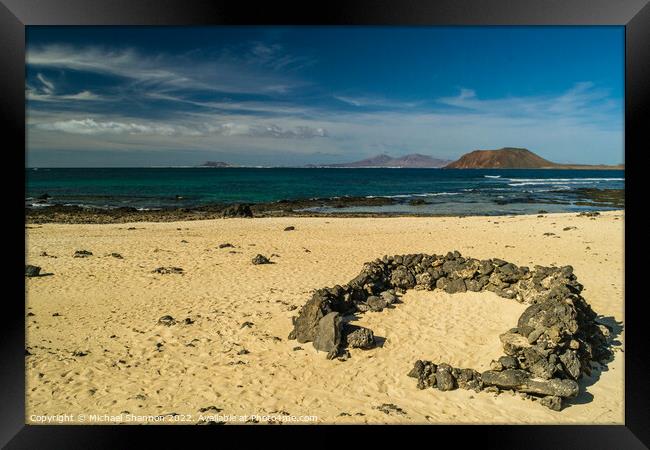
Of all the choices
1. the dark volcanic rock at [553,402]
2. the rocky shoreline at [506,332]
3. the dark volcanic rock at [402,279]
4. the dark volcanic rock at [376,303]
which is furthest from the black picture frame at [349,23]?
the dark volcanic rock at [402,279]

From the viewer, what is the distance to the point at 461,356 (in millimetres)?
6656

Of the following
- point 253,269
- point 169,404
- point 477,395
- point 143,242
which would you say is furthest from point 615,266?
point 143,242

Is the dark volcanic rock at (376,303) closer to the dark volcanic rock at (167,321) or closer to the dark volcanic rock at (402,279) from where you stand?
the dark volcanic rock at (402,279)

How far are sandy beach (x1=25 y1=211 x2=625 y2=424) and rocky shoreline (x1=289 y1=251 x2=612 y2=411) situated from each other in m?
0.20

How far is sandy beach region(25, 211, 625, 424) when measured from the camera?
5.32 m

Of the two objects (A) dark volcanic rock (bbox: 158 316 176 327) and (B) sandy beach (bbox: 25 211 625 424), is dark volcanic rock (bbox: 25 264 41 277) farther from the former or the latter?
(A) dark volcanic rock (bbox: 158 316 176 327)

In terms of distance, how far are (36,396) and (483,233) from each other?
18.6 m

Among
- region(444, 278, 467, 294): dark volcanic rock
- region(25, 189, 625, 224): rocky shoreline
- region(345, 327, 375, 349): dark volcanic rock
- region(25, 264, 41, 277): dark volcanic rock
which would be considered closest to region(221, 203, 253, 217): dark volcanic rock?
region(25, 189, 625, 224): rocky shoreline

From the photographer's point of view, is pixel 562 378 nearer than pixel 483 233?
Yes

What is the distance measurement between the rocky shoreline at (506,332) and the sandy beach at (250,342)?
198mm

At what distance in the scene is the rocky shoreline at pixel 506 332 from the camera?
5.57 m

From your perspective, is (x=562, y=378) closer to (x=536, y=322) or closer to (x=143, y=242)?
(x=536, y=322)

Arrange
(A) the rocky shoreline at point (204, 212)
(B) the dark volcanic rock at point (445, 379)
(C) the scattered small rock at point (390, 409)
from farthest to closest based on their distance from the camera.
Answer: (A) the rocky shoreline at point (204, 212) < (B) the dark volcanic rock at point (445, 379) < (C) the scattered small rock at point (390, 409)

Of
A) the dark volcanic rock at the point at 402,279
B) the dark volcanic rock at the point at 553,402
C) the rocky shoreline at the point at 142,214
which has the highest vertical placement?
the rocky shoreline at the point at 142,214
